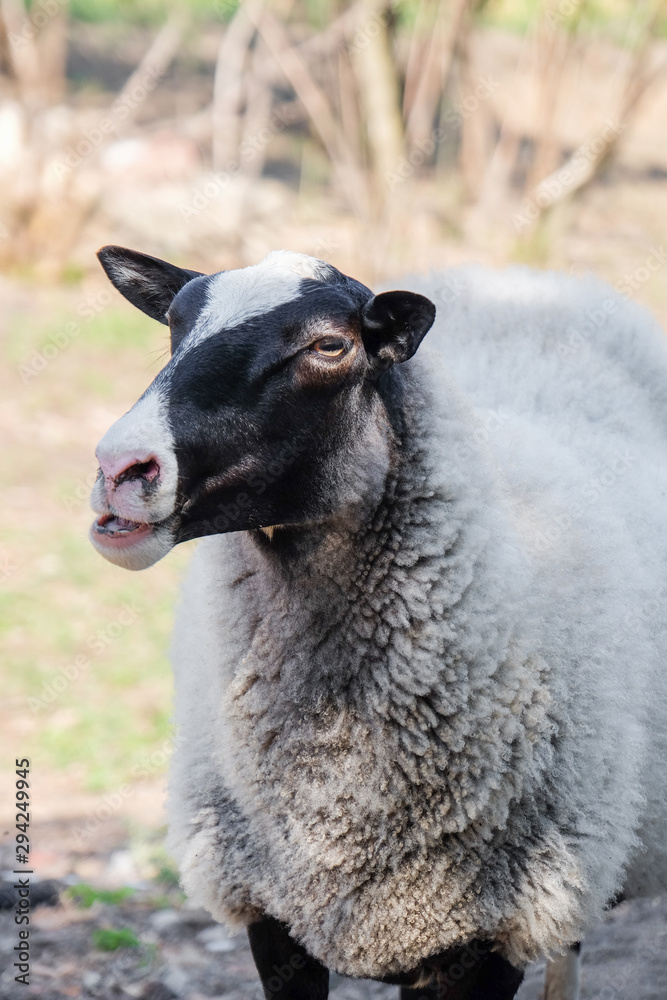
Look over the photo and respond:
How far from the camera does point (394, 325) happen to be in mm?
2398

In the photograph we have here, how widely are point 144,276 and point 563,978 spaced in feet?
8.57

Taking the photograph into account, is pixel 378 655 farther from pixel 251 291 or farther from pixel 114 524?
pixel 251 291

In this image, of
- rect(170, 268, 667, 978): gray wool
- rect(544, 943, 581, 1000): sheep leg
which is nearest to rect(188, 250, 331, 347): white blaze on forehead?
rect(170, 268, 667, 978): gray wool

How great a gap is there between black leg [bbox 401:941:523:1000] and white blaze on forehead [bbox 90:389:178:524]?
53.3 inches

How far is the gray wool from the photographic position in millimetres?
2451

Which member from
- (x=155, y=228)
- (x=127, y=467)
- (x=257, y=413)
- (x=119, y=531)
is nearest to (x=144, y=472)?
(x=127, y=467)

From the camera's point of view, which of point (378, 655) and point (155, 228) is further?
point (155, 228)

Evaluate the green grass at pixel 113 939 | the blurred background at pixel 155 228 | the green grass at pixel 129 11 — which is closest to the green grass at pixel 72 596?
the blurred background at pixel 155 228

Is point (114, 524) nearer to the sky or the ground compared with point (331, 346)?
nearer to the ground

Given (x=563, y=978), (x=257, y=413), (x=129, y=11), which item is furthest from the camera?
(x=129, y=11)

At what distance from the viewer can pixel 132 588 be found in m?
6.46

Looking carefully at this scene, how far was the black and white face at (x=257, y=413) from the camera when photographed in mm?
2162

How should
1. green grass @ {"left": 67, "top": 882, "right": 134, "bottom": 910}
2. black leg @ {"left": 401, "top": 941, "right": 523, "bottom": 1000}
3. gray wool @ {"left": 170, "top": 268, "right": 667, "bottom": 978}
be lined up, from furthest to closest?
green grass @ {"left": 67, "top": 882, "right": 134, "bottom": 910}, black leg @ {"left": 401, "top": 941, "right": 523, "bottom": 1000}, gray wool @ {"left": 170, "top": 268, "right": 667, "bottom": 978}

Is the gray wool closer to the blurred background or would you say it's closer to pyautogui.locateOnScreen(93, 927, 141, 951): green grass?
pyautogui.locateOnScreen(93, 927, 141, 951): green grass
